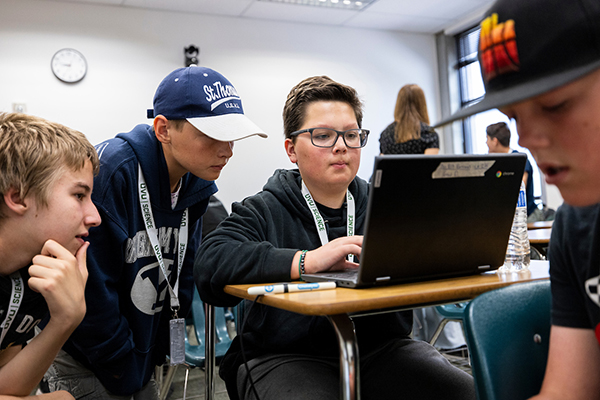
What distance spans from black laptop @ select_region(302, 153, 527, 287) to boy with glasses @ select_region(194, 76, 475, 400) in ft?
0.49

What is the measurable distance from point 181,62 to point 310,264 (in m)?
4.92

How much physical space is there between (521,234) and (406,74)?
574 cm

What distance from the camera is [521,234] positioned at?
135 cm

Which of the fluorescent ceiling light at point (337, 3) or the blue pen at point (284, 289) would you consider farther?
the fluorescent ceiling light at point (337, 3)

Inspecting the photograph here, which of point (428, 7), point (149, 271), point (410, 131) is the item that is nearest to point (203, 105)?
point (149, 271)

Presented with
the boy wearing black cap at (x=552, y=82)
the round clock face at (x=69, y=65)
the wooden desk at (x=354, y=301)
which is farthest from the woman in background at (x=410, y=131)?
the round clock face at (x=69, y=65)

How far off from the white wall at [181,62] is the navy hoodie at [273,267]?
3950 millimetres

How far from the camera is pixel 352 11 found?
5.93m

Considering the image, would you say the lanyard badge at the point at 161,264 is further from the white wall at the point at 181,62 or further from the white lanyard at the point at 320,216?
the white wall at the point at 181,62

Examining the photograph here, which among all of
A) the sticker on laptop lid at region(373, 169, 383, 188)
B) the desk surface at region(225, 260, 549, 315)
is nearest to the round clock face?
the desk surface at region(225, 260, 549, 315)

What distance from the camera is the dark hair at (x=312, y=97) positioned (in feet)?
5.18

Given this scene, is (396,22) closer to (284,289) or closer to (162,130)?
(162,130)

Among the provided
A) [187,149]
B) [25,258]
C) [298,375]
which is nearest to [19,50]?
[187,149]

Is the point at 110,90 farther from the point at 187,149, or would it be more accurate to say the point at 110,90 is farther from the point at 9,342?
the point at 9,342
